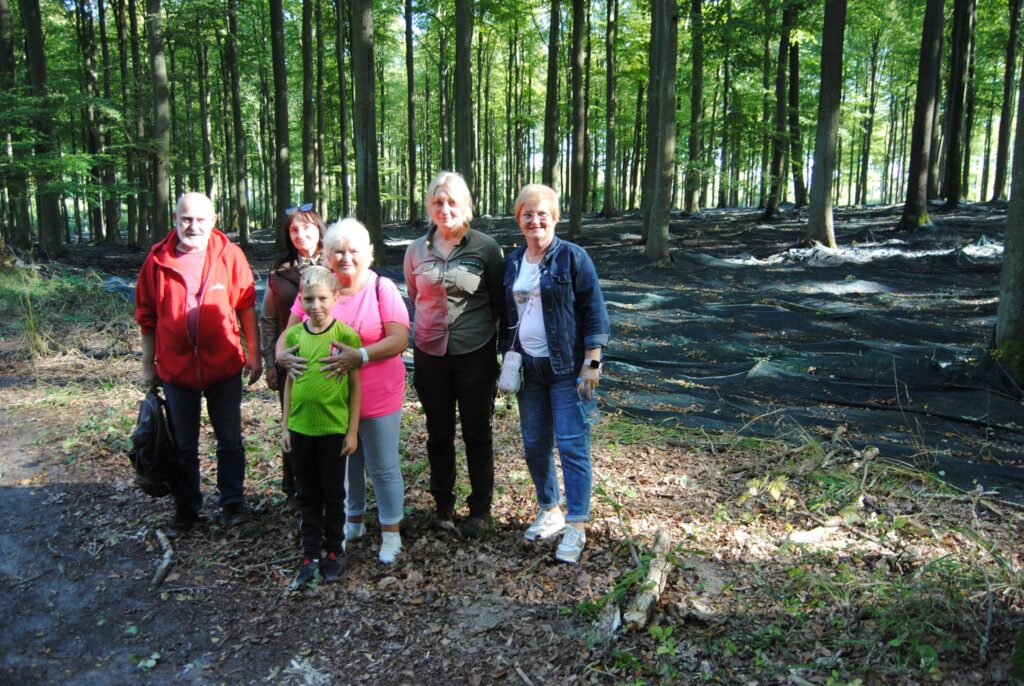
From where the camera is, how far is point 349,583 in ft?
11.0

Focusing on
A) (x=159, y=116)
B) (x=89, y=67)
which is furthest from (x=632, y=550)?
(x=89, y=67)

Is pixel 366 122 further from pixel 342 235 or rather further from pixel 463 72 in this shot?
pixel 342 235

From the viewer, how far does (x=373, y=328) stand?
335cm

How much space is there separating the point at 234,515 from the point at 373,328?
1.58m

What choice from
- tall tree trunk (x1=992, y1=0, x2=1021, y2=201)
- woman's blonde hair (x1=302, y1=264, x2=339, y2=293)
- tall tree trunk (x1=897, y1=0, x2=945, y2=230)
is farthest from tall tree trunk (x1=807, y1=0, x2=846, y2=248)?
woman's blonde hair (x1=302, y1=264, x2=339, y2=293)

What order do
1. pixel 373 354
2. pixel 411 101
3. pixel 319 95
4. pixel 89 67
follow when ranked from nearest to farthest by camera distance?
pixel 373 354, pixel 89 67, pixel 319 95, pixel 411 101

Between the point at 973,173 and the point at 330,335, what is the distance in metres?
63.3

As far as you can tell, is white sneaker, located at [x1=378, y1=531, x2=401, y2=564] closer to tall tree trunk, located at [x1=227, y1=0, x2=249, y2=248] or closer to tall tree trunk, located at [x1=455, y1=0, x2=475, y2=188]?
tall tree trunk, located at [x1=455, y1=0, x2=475, y2=188]

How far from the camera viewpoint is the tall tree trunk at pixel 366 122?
1187cm

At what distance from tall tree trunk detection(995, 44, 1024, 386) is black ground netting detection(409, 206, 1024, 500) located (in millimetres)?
159

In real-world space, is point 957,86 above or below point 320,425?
above

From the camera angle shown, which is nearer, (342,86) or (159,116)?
(159,116)

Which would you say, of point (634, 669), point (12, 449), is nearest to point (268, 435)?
point (12, 449)

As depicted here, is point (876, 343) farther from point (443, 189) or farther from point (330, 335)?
point (330, 335)
